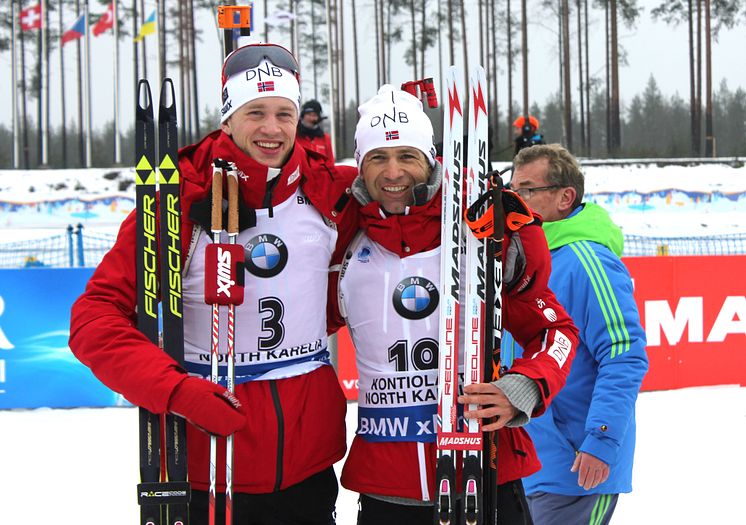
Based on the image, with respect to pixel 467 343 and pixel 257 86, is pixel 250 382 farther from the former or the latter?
pixel 257 86

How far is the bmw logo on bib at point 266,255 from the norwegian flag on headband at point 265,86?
40 centimetres

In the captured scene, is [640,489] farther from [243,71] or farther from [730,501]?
[243,71]

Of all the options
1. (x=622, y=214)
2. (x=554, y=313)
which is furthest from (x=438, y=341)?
(x=622, y=214)

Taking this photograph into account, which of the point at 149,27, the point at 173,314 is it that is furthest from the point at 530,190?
the point at 149,27

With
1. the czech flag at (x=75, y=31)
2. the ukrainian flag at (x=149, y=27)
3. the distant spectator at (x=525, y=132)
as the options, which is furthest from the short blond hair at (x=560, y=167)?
the czech flag at (x=75, y=31)

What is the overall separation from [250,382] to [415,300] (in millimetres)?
493

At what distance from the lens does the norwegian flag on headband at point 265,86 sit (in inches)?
87.4

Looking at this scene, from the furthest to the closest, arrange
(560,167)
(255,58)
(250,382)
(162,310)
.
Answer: (560,167)
(255,58)
(250,382)
(162,310)

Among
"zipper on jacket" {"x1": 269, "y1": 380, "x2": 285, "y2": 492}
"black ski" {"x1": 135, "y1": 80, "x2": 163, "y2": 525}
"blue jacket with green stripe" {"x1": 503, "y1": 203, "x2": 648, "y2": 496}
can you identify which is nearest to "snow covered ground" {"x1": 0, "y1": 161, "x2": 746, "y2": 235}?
"blue jacket with green stripe" {"x1": 503, "y1": 203, "x2": 648, "y2": 496}

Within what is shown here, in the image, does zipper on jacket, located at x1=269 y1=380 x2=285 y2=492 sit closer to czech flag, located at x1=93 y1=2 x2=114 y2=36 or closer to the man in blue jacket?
the man in blue jacket

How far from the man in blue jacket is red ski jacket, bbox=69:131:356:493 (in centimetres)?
82

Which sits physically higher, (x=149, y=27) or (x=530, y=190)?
(x=149, y=27)

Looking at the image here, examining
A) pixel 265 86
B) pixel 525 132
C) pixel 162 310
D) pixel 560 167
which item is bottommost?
pixel 162 310

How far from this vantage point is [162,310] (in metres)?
2.05
